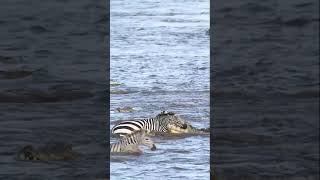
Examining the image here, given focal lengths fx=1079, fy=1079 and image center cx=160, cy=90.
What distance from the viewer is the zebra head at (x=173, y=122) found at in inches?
255

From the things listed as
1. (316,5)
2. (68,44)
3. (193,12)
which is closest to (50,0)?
(68,44)

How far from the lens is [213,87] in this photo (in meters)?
7.95

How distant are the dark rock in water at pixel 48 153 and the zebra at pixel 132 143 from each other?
0.24 meters

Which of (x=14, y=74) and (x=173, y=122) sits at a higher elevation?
(x=14, y=74)

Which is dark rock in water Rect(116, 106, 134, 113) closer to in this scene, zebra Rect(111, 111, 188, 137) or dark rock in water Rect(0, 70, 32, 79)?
zebra Rect(111, 111, 188, 137)

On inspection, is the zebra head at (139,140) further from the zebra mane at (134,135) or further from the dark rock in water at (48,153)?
the dark rock in water at (48,153)

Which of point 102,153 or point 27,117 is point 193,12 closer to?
point 27,117

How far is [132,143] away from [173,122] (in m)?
0.76

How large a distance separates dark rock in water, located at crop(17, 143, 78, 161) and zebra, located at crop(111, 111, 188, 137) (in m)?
0.68

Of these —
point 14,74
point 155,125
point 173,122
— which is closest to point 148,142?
point 173,122

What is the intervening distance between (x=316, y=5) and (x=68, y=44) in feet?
7.13

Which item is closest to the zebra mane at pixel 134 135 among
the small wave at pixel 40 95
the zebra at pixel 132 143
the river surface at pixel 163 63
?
the zebra at pixel 132 143

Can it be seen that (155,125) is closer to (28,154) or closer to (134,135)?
(134,135)

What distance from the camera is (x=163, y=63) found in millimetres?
7594
